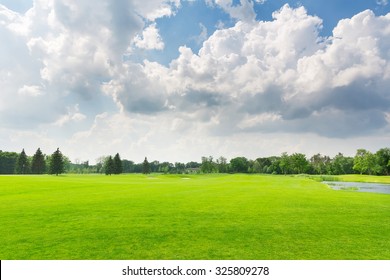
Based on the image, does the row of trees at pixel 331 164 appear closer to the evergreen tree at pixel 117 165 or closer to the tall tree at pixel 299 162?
the tall tree at pixel 299 162

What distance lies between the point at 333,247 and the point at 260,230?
10.6 ft

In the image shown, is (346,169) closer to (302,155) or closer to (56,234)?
(302,155)

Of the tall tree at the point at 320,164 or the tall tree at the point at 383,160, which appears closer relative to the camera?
the tall tree at the point at 383,160

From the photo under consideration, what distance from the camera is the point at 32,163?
136500mm

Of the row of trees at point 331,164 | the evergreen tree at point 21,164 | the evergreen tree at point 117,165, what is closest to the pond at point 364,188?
the row of trees at point 331,164

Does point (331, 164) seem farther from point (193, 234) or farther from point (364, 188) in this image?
point (193, 234)

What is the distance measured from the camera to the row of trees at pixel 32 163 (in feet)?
398

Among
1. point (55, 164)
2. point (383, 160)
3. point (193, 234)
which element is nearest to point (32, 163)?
point (55, 164)

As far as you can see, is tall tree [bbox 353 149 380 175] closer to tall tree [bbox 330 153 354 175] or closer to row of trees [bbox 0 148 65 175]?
tall tree [bbox 330 153 354 175]

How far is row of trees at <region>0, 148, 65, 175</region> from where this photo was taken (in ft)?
398

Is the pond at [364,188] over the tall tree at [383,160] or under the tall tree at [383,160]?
under

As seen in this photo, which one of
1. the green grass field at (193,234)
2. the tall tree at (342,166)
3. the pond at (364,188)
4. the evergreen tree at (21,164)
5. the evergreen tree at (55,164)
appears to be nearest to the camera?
the green grass field at (193,234)

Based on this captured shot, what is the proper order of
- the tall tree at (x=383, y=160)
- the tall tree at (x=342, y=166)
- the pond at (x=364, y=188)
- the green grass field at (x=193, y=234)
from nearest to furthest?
the green grass field at (x=193, y=234), the pond at (x=364, y=188), the tall tree at (x=383, y=160), the tall tree at (x=342, y=166)

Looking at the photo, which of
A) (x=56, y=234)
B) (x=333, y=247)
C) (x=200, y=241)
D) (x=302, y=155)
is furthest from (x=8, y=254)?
(x=302, y=155)
